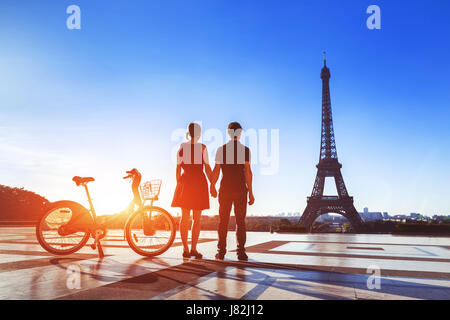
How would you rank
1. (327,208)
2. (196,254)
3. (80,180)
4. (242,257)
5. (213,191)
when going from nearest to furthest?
(242,257)
(196,254)
(80,180)
(213,191)
(327,208)

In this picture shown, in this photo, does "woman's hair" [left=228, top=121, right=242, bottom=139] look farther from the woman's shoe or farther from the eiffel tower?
the eiffel tower

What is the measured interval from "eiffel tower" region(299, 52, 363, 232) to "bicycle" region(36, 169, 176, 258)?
45.3 meters

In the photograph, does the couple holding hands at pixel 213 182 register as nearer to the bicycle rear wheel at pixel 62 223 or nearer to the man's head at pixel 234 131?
the man's head at pixel 234 131

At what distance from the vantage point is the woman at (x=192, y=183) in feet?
16.7

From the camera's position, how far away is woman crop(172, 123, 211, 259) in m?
5.10

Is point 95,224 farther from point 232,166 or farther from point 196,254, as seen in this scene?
point 232,166

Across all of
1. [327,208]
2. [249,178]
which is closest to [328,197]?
[327,208]

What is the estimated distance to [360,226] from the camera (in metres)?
46.2

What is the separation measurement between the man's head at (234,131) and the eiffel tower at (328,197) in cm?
4496

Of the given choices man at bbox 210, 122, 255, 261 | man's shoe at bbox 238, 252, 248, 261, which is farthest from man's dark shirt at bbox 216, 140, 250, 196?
man's shoe at bbox 238, 252, 248, 261

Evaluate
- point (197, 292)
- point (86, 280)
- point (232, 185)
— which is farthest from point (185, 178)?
point (197, 292)

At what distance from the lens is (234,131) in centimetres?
530

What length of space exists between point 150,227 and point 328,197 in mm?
50115
